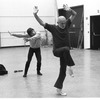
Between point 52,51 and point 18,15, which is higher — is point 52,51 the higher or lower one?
the lower one

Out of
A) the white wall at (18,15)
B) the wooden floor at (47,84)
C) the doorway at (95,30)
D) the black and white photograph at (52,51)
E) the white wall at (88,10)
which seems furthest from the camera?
the white wall at (18,15)

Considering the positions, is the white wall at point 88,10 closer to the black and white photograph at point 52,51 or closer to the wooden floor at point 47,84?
the black and white photograph at point 52,51

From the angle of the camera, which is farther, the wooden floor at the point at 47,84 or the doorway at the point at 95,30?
the doorway at the point at 95,30

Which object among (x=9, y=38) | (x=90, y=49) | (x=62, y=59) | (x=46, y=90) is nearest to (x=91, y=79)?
(x=46, y=90)

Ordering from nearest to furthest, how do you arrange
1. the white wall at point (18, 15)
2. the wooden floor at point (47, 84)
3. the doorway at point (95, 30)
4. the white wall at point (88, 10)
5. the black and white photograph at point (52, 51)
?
the black and white photograph at point (52, 51) → the wooden floor at point (47, 84) → the white wall at point (88, 10) → the doorway at point (95, 30) → the white wall at point (18, 15)

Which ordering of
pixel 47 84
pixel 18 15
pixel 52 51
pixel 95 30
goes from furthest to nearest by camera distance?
pixel 18 15, pixel 95 30, pixel 47 84, pixel 52 51

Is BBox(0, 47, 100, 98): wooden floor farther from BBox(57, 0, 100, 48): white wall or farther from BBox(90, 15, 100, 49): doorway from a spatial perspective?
BBox(57, 0, 100, 48): white wall

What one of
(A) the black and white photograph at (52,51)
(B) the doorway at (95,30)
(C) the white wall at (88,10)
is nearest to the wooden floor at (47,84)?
(A) the black and white photograph at (52,51)

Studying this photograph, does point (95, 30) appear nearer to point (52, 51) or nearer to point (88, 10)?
point (88, 10)

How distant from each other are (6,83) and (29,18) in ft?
49.7

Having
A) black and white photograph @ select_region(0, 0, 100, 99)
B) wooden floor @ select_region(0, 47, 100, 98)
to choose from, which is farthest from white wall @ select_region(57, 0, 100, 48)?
wooden floor @ select_region(0, 47, 100, 98)

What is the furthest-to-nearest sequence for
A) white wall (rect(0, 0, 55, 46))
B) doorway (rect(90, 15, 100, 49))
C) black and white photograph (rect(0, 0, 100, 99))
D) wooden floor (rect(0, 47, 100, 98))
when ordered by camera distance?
1. white wall (rect(0, 0, 55, 46))
2. doorway (rect(90, 15, 100, 49))
3. wooden floor (rect(0, 47, 100, 98))
4. black and white photograph (rect(0, 0, 100, 99))

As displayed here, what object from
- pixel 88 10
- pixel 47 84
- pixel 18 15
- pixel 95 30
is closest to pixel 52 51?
pixel 47 84

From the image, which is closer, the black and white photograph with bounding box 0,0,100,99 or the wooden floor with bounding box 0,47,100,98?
the black and white photograph with bounding box 0,0,100,99
